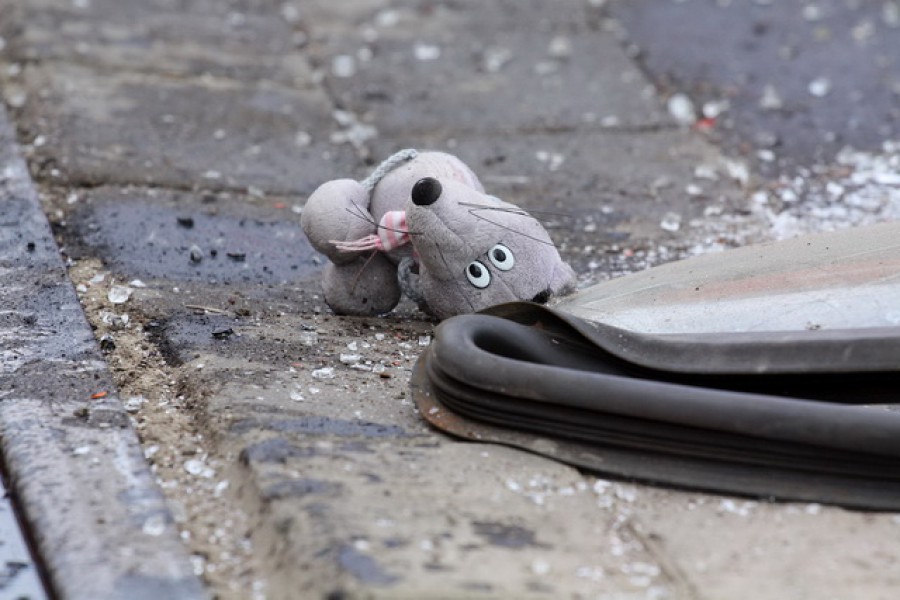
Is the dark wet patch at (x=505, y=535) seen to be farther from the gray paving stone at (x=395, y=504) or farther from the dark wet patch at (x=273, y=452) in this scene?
the dark wet patch at (x=273, y=452)

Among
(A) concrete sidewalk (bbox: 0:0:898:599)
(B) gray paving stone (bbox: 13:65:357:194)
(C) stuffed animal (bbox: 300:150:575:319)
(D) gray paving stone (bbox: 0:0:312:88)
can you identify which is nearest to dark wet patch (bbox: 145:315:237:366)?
(A) concrete sidewalk (bbox: 0:0:898:599)

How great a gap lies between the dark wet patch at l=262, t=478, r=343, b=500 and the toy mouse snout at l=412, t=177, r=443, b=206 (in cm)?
61

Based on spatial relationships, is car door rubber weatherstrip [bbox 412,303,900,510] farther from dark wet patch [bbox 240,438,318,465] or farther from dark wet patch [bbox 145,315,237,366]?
dark wet patch [bbox 145,315,237,366]

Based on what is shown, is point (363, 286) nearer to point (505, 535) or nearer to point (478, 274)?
point (478, 274)

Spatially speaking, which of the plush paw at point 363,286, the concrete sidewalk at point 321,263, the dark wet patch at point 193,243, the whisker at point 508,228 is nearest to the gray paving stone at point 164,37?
the concrete sidewalk at point 321,263

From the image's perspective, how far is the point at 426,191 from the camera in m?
2.22

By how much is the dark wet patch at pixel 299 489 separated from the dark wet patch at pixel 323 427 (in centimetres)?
18

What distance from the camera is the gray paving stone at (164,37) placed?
401 cm

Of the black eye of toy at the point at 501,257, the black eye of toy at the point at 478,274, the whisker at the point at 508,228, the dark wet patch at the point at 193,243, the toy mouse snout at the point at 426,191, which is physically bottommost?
the dark wet patch at the point at 193,243

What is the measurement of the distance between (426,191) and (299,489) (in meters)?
0.65

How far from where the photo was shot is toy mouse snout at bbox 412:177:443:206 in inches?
87.4

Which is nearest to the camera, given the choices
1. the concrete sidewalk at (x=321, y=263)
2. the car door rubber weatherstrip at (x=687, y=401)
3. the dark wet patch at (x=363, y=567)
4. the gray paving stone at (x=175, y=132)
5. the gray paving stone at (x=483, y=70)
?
the dark wet patch at (x=363, y=567)

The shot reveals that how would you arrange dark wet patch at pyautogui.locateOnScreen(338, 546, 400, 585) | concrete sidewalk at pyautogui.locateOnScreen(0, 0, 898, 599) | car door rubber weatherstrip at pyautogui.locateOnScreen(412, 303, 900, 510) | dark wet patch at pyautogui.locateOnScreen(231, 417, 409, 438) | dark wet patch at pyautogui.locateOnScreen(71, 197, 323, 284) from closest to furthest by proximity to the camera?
dark wet patch at pyautogui.locateOnScreen(338, 546, 400, 585)
concrete sidewalk at pyautogui.locateOnScreen(0, 0, 898, 599)
car door rubber weatherstrip at pyautogui.locateOnScreen(412, 303, 900, 510)
dark wet patch at pyautogui.locateOnScreen(231, 417, 409, 438)
dark wet patch at pyautogui.locateOnScreen(71, 197, 323, 284)

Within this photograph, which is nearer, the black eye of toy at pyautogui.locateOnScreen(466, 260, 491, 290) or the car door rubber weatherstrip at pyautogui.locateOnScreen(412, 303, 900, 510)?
the car door rubber weatherstrip at pyautogui.locateOnScreen(412, 303, 900, 510)
